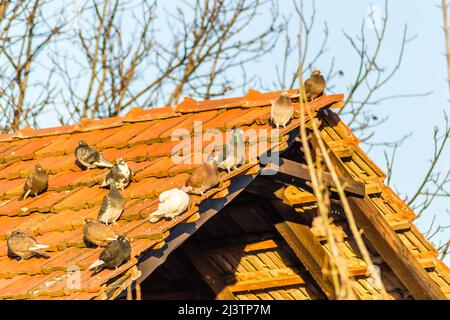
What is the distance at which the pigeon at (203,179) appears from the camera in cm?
438

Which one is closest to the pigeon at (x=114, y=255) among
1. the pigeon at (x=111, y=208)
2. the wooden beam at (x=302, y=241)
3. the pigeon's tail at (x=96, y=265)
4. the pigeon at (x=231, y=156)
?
the pigeon's tail at (x=96, y=265)

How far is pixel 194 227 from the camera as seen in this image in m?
4.25

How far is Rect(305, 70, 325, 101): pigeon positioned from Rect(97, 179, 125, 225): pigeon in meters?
1.80

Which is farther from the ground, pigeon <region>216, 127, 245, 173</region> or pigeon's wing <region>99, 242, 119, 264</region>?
pigeon <region>216, 127, 245, 173</region>

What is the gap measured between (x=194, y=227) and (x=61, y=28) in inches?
456

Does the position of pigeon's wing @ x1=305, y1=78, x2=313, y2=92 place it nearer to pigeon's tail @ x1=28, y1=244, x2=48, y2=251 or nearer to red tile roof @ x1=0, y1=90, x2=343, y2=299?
red tile roof @ x1=0, y1=90, x2=343, y2=299

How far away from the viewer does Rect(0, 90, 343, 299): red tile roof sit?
13.6 feet

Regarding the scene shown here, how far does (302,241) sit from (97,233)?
5.94 ft

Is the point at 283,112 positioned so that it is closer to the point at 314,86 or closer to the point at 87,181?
the point at 314,86

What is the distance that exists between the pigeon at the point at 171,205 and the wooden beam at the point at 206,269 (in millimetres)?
1772

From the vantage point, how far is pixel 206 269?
600 centimetres

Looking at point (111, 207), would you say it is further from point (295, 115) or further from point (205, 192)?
point (295, 115)

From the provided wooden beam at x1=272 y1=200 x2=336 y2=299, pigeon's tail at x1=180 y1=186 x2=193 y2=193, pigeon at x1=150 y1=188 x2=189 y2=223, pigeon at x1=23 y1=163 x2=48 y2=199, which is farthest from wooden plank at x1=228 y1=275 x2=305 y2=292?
pigeon at x1=150 y1=188 x2=189 y2=223
